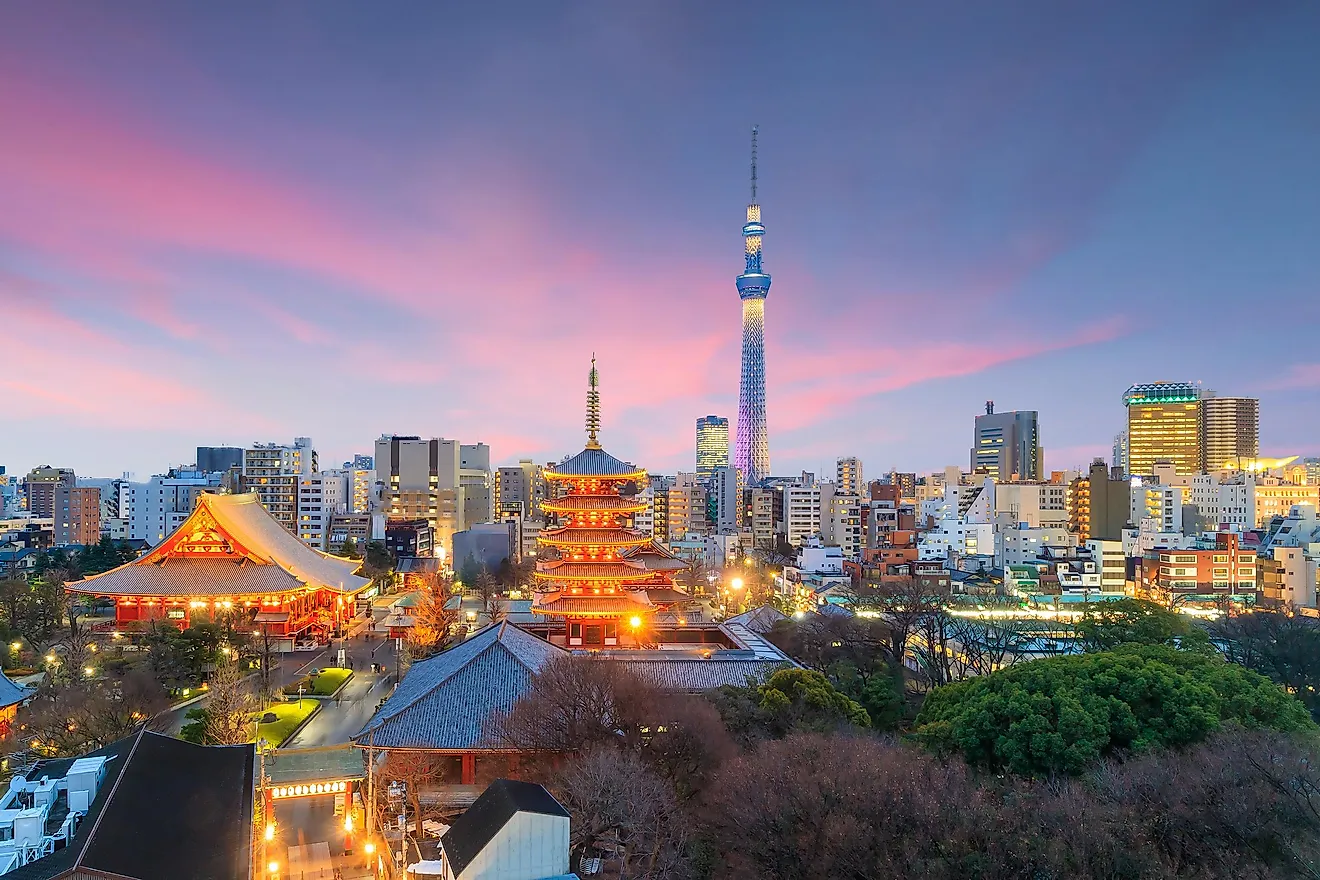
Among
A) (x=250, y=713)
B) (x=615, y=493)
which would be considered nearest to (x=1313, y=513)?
(x=615, y=493)

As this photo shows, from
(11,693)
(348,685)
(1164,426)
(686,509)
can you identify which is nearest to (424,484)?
(686,509)

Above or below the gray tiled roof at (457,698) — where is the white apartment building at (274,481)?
above

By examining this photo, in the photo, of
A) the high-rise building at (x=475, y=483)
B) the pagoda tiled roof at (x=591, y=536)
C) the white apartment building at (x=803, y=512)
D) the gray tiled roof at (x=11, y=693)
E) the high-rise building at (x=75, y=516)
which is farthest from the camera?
the high-rise building at (x=475, y=483)

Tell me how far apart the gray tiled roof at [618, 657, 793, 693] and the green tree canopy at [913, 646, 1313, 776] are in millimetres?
5293

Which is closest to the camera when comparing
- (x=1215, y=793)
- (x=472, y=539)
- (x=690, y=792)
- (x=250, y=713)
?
(x=1215, y=793)

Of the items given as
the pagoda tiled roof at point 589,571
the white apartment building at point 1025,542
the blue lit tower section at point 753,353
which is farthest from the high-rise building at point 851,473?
the pagoda tiled roof at point 589,571

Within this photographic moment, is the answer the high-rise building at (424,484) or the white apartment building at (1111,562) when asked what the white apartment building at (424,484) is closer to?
the high-rise building at (424,484)

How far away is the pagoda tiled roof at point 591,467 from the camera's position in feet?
99.1

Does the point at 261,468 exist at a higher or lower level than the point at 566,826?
higher

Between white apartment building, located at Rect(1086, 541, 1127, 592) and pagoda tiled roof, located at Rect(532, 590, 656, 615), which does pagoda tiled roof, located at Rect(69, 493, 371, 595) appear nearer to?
pagoda tiled roof, located at Rect(532, 590, 656, 615)

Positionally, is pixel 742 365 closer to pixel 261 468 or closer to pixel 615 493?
pixel 261 468

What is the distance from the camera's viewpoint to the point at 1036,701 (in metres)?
16.2

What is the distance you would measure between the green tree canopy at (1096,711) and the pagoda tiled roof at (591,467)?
50.4 ft

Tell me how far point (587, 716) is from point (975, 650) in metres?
18.3
